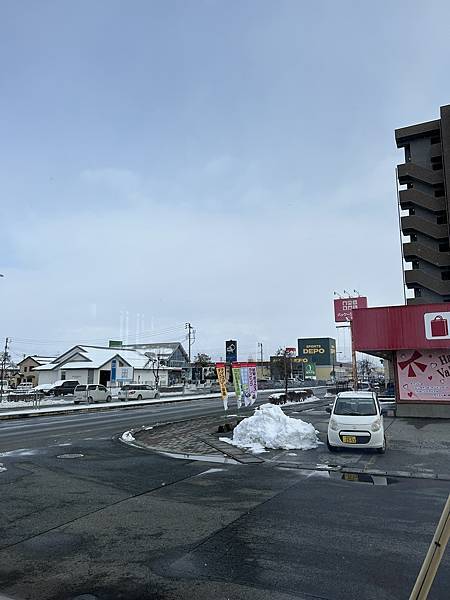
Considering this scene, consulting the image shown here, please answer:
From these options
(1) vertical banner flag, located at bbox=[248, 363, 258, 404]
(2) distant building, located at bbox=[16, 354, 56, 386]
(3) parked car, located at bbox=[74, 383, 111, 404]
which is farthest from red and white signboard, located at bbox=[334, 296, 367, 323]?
(2) distant building, located at bbox=[16, 354, 56, 386]

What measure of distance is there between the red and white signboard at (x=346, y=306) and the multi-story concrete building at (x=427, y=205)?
10.1 m

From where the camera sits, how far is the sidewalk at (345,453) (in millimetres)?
10922

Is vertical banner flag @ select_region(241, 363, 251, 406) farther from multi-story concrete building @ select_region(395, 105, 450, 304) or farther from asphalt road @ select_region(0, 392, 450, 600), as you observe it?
multi-story concrete building @ select_region(395, 105, 450, 304)

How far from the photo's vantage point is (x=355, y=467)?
11.0 meters

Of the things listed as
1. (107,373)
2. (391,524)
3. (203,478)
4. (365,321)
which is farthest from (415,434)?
(107,373)

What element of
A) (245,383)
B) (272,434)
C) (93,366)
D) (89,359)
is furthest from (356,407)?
(89,359)

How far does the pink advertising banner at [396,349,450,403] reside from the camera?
21422 millimetres

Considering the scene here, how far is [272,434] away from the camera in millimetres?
14281

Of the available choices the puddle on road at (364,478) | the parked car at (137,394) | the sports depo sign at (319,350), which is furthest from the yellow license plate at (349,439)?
the sports depo sign at (319,350)

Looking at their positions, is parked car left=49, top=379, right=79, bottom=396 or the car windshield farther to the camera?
parked car left=49, top=379, right=79, bottom=396

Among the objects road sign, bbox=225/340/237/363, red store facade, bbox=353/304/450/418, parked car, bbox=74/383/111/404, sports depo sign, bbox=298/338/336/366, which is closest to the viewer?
red store facade, bbox=353/304/450/418

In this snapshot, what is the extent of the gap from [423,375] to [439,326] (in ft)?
9.50

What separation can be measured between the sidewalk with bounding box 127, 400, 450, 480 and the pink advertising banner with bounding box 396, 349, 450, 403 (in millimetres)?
2950

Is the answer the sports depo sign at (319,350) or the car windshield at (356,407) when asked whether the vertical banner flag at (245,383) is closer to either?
the car windshield at (356,407)
